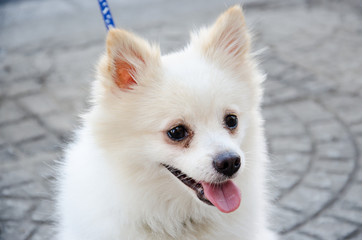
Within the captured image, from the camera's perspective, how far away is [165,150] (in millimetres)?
2498

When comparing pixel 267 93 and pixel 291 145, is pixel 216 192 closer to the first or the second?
pixel 291 145

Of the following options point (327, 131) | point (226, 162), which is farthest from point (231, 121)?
point (327, 131)

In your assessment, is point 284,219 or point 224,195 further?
point 284,219

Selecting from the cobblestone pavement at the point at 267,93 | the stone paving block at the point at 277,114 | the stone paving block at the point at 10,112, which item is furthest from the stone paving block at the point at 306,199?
the stone paving block at the point at 10,112

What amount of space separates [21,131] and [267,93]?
2789mm

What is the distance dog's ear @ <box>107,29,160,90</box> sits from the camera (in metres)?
2.45

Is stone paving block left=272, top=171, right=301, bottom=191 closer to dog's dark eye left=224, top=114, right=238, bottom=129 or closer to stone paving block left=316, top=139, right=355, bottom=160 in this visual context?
stone paving block left=316, top=139, right=355, bottom=160

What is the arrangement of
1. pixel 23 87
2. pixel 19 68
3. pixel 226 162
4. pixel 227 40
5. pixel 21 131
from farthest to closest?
pixel 19 68 → pixel 23 87 → pixel 21 131 → pixel 227 40 → pixel 226 162

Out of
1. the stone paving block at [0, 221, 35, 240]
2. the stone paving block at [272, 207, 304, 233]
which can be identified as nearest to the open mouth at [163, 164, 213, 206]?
the stone paving block at [272, 207, 304, 233]

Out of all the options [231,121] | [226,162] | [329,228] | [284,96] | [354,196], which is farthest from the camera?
[284,96]

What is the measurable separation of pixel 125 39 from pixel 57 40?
486cm

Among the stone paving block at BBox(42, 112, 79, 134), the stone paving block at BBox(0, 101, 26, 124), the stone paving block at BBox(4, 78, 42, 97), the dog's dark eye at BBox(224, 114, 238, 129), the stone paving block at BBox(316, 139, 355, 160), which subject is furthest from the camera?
the stone paving block at BBox(4, 78, 42, 97)

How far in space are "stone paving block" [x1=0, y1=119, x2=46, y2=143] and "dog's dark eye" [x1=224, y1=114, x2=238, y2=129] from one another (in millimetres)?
2824

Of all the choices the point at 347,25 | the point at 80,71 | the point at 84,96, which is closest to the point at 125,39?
the point at 84,96
